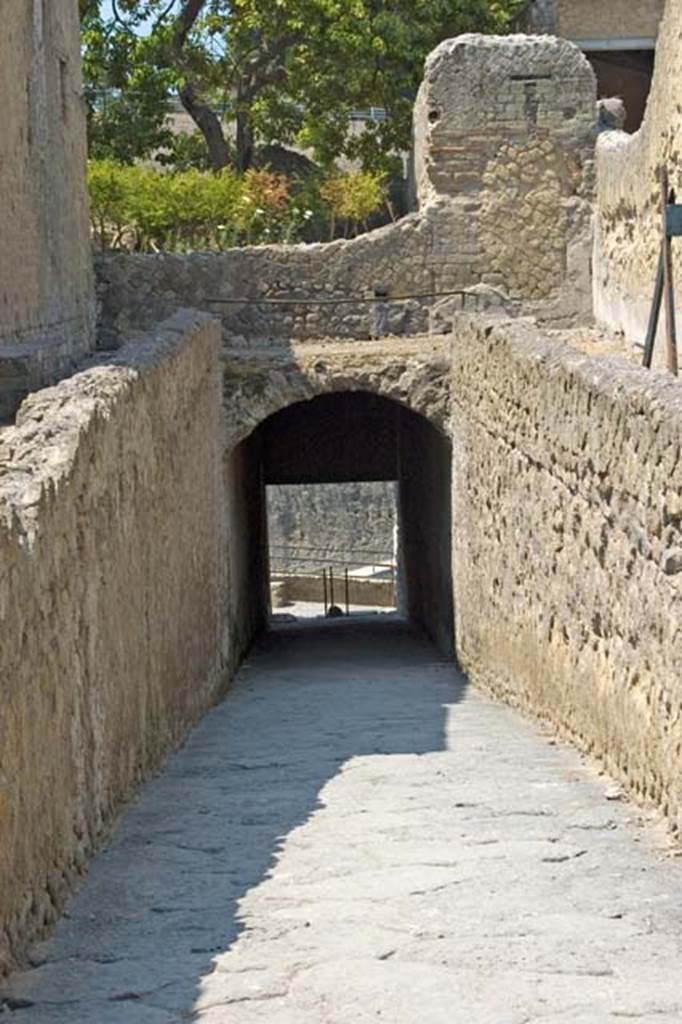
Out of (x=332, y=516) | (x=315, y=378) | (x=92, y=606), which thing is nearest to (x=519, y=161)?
(x=315, y=378)

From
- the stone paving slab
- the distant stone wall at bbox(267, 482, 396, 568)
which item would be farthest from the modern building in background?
the stone paving slab

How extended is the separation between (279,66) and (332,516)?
1592cm

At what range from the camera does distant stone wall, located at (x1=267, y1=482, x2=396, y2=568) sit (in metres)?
43.0

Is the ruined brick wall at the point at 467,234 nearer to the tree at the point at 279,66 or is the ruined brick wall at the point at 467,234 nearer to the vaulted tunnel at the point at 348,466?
the vaulted tunnel at the point at 348,466

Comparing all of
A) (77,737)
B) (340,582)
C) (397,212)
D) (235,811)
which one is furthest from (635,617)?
(340,582)

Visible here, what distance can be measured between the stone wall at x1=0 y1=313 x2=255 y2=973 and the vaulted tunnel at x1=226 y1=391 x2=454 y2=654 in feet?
22.5

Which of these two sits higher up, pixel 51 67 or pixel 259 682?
pixel 51 67

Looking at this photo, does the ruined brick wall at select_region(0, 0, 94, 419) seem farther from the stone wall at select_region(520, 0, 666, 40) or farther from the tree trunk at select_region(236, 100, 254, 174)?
the stone wall at select_region(520, 0, 666, 40)

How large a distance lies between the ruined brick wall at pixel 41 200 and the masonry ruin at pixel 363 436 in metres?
0.05

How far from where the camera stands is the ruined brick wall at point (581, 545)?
825 cm

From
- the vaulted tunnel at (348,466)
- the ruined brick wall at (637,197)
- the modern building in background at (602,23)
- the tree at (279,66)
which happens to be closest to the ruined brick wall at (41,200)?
the vaulted tunnel at (348,466)

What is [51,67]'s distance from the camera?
16.0m

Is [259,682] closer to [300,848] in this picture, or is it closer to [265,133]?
[300,848]

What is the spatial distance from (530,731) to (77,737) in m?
4.53
